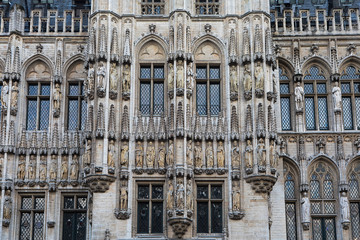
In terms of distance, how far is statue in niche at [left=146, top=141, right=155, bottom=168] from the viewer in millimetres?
28438

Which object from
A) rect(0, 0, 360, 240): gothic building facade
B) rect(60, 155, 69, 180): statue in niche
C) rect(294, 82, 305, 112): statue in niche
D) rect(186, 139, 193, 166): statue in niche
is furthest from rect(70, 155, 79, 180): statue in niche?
rect(294, 82, 305, 112): statue in niche

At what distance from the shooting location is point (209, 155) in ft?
93.8

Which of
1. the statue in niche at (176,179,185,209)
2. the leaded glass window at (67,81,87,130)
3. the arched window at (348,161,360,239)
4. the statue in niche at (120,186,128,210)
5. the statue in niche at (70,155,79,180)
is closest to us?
the statue in niche at (176,179,185,209)

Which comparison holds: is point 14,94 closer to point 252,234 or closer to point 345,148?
point 252,234

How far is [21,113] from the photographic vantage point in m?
31.3

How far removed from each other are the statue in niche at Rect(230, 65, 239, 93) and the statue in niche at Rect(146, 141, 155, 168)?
402cm

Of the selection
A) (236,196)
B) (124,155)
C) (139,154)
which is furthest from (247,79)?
(124,155)

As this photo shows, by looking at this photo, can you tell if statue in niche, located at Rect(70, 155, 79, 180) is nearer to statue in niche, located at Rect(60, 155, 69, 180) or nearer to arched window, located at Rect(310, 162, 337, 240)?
statue in niche, located at Rect(60, 155, 69, 180)

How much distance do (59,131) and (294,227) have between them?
10916mm

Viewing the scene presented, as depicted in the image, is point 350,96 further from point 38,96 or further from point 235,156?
point 38,96

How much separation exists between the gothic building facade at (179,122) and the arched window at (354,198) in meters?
0.04

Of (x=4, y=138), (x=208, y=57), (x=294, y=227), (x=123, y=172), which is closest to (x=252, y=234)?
(x=294, y=227)

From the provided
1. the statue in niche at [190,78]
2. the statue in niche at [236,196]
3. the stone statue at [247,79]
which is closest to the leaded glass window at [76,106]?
the statue in niche at [190,78]

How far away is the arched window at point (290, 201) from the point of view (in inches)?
1201
